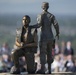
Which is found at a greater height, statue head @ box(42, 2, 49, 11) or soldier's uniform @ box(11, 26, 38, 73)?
statue head @ box(42, 2, 49, 11)

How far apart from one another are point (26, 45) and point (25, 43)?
6 centimetres

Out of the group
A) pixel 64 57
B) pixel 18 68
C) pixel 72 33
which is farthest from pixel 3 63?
pixel 72 33

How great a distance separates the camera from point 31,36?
2342 centimetres

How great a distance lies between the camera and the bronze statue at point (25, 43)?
2339 cm

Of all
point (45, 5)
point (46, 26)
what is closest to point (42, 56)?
point (46, 26)

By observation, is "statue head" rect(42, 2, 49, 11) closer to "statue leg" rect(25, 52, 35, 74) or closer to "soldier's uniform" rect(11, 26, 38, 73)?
"soldier's uniform" rect(11, 26, 38, 73)

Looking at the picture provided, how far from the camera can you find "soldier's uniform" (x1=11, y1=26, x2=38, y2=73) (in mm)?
23391

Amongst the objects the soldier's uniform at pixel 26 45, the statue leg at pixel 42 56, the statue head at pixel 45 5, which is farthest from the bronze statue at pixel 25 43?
the statue head at pixel 45 5

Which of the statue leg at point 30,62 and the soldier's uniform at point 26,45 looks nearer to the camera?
the soldier's uniform at point 26,45

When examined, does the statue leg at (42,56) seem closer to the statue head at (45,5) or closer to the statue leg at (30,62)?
the statue leg at (30,62)

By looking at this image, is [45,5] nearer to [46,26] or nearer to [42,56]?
[46,26]

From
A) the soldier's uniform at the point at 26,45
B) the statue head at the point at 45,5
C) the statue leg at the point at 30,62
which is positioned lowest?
the statue leg at the point at 30,62

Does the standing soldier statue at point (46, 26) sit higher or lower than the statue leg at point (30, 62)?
higher

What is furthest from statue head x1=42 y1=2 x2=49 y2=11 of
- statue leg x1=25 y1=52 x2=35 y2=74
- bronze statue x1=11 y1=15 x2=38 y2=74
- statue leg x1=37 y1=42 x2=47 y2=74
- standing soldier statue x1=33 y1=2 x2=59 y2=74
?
statue leg x1=25 y1=52 x2=35 y2=74
